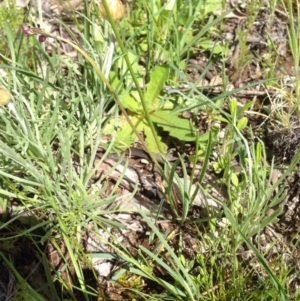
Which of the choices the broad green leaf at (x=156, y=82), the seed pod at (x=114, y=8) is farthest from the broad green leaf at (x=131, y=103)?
the seed pod at (x=114, y=8)

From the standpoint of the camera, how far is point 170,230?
1.41m

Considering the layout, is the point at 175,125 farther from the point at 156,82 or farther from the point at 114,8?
the point at 114,8

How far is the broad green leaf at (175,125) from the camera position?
1.54 m

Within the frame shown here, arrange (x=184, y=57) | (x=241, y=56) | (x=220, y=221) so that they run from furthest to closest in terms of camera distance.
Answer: (x=184, y=57) → (x=241, y=56) → (x=220, y=221)

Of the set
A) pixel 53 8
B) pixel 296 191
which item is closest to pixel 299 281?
pixel 296 191

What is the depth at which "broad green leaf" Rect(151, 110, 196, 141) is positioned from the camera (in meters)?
1.54

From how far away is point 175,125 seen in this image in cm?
157

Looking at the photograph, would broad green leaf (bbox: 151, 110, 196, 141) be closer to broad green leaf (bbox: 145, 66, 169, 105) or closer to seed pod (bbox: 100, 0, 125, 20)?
broad green leaf (bbox: 145, 66, 169, 105)

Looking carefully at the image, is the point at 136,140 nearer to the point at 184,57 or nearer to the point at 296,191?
the point at 184,57

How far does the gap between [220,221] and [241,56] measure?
631 millimetres

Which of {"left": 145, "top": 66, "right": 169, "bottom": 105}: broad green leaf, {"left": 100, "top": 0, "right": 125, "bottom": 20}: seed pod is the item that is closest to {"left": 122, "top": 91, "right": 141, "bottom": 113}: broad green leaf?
{"left": 145, "top": 66, "right": 169, "bottom": 105}: broad green leaf

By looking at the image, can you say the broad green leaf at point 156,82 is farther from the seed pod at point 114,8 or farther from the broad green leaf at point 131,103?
the seed pod at point 114,8

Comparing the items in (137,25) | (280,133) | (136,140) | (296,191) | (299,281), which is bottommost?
(299,281)

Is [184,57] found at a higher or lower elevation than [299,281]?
higher
